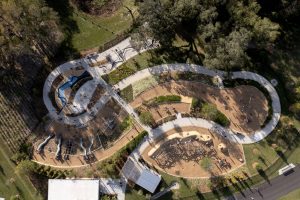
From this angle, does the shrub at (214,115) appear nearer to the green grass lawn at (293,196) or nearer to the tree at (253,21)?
the tree at (253,21)

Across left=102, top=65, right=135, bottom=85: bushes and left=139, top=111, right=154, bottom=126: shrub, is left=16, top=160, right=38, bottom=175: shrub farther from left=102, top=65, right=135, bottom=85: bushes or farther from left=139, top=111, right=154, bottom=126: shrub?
left=139, top=111, right=154, bottom=126: shrub

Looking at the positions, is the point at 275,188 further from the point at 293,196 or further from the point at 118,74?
the point at 118,74

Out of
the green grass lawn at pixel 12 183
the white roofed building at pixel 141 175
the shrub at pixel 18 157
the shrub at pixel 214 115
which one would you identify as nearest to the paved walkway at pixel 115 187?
the white roofed building at pixel 141 175

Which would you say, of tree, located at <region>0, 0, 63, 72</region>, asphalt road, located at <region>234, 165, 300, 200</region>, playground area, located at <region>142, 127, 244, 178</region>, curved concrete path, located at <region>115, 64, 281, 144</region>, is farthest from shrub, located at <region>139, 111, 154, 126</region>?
tree, located at <region>0, 0, 63, 72</region>

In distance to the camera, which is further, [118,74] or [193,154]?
[118,74]

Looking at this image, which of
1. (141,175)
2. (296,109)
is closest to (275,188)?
(296,109)

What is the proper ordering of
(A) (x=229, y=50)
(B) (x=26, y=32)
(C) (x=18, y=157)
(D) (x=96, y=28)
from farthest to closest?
1. (D) (x=96, y=28)
2. (C) (x=18, y=157)
3. (B) (x=26, y=32)
4. (A) (x=229, y=50)

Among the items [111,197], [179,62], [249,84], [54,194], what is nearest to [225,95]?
[249,84]
